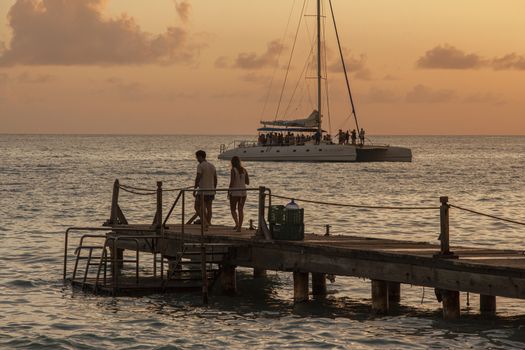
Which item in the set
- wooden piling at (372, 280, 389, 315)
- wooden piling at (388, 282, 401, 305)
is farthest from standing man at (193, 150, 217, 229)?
wooden piling at (372, 280, 389, 315)

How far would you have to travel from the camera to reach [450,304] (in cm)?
2031

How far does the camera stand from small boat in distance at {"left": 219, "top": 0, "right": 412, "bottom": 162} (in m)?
110

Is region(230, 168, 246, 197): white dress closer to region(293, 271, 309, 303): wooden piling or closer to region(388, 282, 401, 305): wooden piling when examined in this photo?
region(293, 271, 309, 303): wooden piling

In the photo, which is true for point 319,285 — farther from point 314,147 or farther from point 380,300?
point 314,147

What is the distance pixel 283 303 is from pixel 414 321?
354cm

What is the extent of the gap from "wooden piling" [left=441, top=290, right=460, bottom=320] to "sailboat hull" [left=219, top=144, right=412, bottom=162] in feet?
294

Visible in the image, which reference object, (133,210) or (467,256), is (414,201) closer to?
(133,210)

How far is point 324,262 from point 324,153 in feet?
297

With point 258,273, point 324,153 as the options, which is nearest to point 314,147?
point 324,153

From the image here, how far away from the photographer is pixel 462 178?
9788 centimetres

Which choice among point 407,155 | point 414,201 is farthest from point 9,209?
point 407,155

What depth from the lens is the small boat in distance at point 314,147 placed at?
109938mm

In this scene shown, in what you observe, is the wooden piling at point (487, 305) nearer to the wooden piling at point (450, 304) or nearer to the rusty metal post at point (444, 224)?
the wooden piling at point (450, 304)

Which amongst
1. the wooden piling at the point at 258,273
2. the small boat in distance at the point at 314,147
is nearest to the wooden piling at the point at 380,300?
the wooden piling at the point at 258,273
